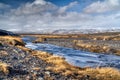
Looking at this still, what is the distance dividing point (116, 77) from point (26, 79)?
8.07m

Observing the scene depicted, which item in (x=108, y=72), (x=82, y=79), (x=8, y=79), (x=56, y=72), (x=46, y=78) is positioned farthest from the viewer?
(x=108, y=72)

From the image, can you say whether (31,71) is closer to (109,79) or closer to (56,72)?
(56,72)

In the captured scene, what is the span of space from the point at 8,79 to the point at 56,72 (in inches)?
214

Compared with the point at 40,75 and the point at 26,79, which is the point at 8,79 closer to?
the point at 26,79

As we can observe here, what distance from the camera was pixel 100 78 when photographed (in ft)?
73.3

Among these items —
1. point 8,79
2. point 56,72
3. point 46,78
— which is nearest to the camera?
point 8,79

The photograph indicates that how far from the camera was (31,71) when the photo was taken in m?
21.5

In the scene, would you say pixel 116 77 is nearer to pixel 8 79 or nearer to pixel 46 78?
pixel 46 78

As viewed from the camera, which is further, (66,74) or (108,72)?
(108,72)

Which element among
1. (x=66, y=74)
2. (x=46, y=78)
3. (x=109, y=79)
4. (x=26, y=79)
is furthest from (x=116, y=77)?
(x=26, y=79)

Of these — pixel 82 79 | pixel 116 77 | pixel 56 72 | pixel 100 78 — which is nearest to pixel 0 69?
pixel 56 72

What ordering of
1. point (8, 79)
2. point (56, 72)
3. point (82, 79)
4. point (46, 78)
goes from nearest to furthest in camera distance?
point (8, 79) < point (46, 78) < point (82, 79) < point (56, 72)

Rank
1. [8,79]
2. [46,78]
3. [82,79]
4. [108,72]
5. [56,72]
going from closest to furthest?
[8,79]
[46,78]
[82,79]
[56,72]
[108,72]

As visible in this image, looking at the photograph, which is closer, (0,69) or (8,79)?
(8,79)
